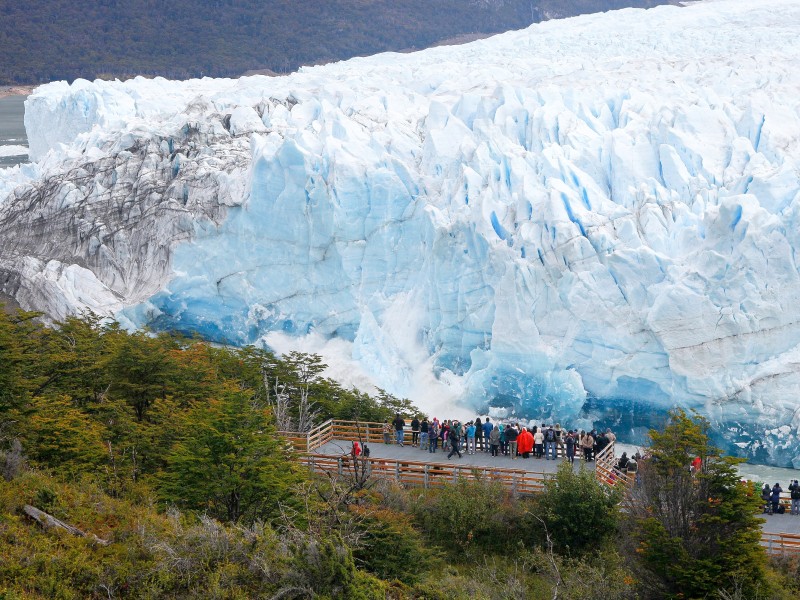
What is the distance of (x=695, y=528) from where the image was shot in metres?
10.3

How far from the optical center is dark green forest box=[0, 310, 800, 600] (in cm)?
865

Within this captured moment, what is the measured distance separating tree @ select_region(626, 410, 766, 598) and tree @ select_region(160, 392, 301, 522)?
3.93 meters

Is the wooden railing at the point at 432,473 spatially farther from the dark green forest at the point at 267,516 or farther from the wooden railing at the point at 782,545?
the wooden railing at the point at 782,545

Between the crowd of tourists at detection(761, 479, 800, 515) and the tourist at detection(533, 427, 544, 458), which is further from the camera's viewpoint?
the tourist at detection(533, 427, 544, 458)

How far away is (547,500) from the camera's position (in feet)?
44.5

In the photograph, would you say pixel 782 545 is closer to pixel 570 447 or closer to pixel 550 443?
pixel 570 447

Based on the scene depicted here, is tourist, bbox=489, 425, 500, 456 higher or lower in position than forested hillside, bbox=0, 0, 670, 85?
lower

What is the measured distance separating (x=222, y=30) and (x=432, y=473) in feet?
273

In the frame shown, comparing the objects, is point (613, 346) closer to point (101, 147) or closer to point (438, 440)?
point (438, 440)

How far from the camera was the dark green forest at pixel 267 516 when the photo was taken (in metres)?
8.65

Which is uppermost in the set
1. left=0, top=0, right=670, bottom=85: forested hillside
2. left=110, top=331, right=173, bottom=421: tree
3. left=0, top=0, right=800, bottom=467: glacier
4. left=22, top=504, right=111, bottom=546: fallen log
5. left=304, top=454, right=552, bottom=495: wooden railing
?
left=0, top=0, right=670, bottom=85: forested hillside

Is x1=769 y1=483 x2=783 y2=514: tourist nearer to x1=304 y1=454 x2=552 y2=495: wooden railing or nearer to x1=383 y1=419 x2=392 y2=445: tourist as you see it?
x1=304 y1=454 x2=552 y2=495: wooden railing

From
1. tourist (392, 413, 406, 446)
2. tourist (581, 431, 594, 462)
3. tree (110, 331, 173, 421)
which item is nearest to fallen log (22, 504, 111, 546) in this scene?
tree (110, 331, 173, 421)

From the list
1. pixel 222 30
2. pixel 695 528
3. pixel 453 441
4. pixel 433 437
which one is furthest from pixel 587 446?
pixel 222 30
